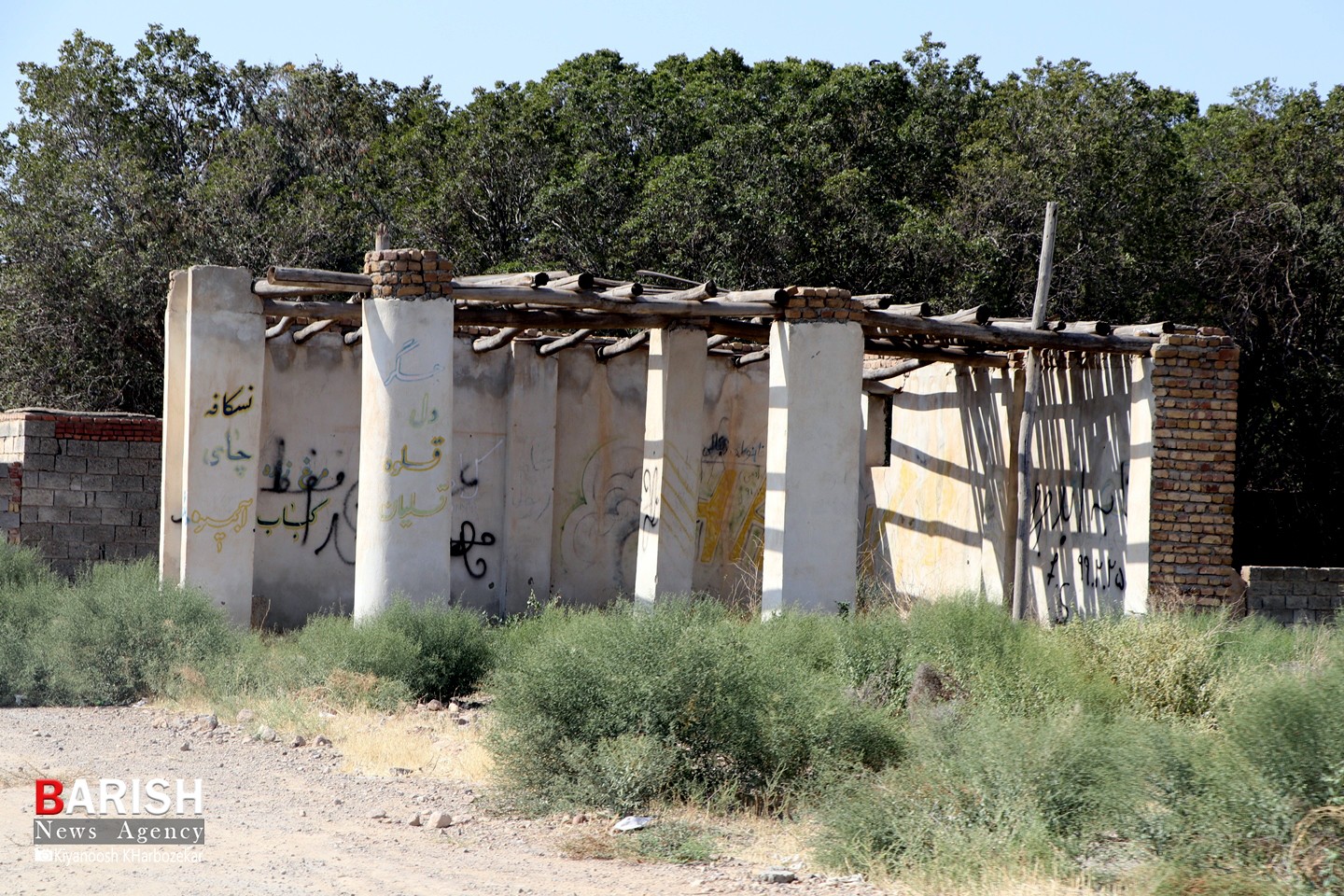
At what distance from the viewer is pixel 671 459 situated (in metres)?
13.4

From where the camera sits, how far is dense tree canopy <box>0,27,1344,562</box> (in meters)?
19.3

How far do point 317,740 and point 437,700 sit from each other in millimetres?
1341

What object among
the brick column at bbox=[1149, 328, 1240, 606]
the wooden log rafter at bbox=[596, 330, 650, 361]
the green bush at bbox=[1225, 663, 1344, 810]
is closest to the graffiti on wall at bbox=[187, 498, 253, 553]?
the wooden log rafter at bbox=[596, 330, 650, 361]

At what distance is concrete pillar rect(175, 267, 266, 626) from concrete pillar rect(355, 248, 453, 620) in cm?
185

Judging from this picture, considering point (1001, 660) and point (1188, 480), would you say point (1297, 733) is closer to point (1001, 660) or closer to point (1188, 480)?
point (1001, 660)

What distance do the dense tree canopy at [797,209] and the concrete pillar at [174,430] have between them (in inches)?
287

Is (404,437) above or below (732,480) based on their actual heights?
above

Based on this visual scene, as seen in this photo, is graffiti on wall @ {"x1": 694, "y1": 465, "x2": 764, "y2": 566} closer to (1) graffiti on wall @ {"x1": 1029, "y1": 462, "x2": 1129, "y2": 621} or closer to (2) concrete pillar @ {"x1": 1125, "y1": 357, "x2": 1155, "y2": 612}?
(1) graffiti on wall @ {"x1": 1029, "y1": 462, "x2": 1129, "y2": 621}

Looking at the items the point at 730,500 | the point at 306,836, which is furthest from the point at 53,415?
the point at 306,836

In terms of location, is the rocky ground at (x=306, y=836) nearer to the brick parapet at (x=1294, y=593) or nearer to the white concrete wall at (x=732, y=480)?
the white concrete wall at (x=732, y=480)

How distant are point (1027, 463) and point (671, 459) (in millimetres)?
3644

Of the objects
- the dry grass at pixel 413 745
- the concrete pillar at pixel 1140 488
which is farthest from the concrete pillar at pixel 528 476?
the concrete pillar at pixel 1140 488

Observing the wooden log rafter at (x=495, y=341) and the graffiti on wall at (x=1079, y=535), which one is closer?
the graffiti on wall at (x=1079, y=535)

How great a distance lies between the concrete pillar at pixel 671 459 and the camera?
13289mm
